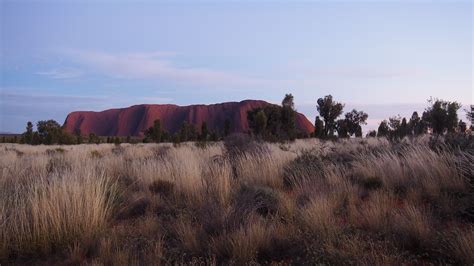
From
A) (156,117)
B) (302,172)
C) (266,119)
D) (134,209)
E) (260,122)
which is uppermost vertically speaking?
(156,117)

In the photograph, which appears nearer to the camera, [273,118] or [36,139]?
[36,139]

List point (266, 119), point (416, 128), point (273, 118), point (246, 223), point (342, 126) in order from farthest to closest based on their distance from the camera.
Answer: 1. point (273, 118)
2. point (342, 126)
3. point (266, 119)
4. point (416, 128)
5. point (246, 223)

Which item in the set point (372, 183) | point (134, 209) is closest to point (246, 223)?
point (134, 209)

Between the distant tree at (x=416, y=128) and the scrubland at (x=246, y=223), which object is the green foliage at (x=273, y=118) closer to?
the distant tree at (x=416, y=128)

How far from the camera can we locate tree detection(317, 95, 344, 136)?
52219 millimetres

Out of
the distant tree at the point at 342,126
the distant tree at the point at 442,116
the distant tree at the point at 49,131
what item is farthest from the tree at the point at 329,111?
the distant tree at the point at 49,131

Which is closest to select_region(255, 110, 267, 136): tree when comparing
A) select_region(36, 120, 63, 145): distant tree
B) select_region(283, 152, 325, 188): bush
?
select_region(36, 120, 63, 145): distant tree

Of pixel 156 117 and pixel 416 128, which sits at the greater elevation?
pixel 156 117

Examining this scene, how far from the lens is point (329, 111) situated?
52.4 meters

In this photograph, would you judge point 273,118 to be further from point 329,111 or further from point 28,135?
point 28,135

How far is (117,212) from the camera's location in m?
6.51

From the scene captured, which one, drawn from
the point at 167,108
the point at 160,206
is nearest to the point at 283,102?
the point at 160,206

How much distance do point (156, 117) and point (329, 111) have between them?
10030 cm

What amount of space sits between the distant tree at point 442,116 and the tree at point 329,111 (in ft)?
57.7
